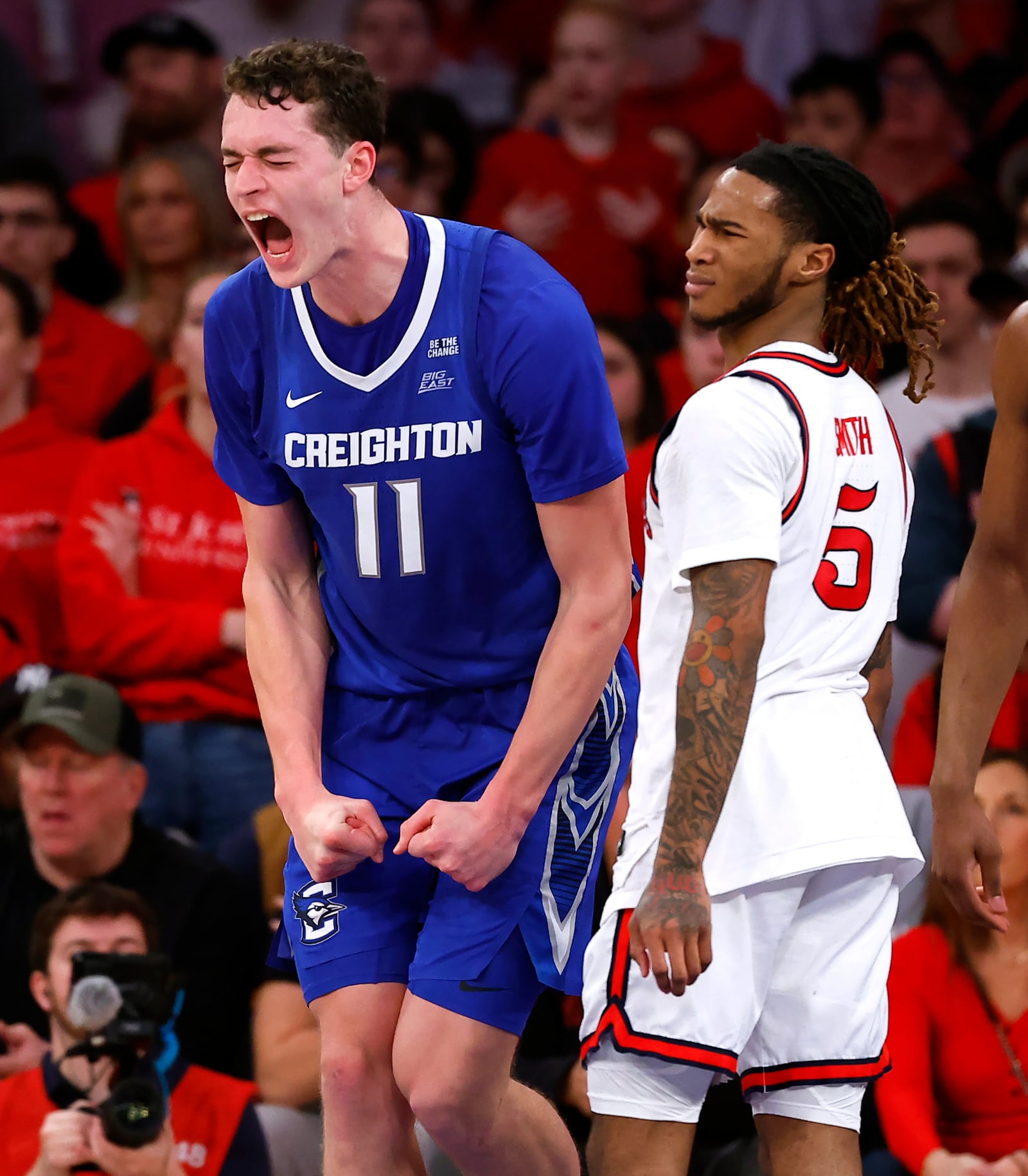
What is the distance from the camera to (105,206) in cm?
698

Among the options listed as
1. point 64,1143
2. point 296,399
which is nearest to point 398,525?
point 296,399

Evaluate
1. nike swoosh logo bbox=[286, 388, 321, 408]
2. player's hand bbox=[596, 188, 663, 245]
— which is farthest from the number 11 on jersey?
player's hand bbox=[596, 188, 663, 245]

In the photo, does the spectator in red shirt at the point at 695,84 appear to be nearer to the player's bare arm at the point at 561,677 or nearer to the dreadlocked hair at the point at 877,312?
the dreadlocked hair at the point at 877,312

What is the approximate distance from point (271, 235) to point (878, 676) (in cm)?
117

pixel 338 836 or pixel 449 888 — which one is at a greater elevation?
pixel 338 836

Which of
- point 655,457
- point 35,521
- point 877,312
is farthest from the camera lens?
point 35,521

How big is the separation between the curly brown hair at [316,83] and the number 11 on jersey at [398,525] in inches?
20.4

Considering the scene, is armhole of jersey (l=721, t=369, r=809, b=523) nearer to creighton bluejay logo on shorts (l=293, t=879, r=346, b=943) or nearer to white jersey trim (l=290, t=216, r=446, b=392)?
white jersey trim (l=290, t=216, r=446, b=392)

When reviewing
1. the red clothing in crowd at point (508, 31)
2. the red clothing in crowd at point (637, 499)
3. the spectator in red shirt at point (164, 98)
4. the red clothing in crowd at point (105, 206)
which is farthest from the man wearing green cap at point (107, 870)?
the red clothing in crowd at point (508, 31)

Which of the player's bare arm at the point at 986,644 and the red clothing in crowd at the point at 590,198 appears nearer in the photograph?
the player's bare arm at the point at 986,644

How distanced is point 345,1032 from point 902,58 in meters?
5.43

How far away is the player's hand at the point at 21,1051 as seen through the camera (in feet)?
13.8

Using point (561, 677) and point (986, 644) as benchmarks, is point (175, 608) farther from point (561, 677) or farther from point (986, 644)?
point (986, 644)

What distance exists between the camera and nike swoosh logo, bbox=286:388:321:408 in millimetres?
2818
